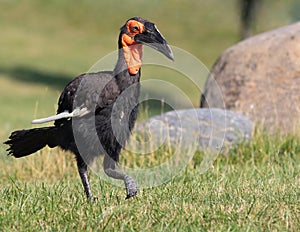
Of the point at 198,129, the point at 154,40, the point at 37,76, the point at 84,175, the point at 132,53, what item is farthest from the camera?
the point at 37,76

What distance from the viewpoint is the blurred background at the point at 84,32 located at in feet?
95.2

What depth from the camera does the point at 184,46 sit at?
36.3 m

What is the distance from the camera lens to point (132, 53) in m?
5.54

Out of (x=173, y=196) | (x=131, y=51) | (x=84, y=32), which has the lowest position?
(x=173, y=196)

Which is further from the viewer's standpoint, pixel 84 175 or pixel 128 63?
pixel 84 175

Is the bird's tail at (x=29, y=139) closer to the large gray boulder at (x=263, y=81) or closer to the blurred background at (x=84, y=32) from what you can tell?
the large gray boulder at (x=263, y=81)

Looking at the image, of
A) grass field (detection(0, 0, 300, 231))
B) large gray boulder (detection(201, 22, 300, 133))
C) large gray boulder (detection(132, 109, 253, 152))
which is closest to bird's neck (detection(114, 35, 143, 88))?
grass field (detection(0, 0, 300, 231))

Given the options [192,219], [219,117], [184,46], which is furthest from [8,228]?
A: [184,46]

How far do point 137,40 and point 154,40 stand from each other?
20 centimetres

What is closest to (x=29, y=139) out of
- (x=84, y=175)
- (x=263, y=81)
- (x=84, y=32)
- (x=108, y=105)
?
(x=84, y=175)

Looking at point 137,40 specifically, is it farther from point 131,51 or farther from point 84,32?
point 84,32

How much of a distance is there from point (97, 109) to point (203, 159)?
2893 millimetres

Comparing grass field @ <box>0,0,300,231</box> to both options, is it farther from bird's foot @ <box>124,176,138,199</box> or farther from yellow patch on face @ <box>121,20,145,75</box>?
yellow patch on face @ <box>121,20,145,75</box>

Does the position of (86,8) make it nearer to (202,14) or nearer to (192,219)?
(202,14)
